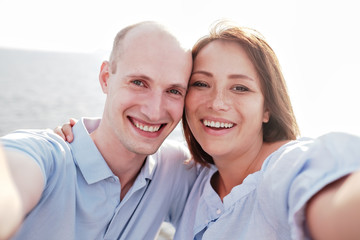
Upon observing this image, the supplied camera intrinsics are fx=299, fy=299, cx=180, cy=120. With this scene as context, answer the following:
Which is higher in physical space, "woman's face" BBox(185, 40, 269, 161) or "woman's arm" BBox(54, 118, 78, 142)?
"woman's face" BBox(185, 40, 269, 161)

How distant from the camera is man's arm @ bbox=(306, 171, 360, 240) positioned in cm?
85

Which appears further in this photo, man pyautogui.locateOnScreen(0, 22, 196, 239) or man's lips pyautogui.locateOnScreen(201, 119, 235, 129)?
man's lips pyautogui.locateOnScreen(201, 119, 235, 129)

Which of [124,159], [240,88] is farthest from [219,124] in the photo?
[124,159]

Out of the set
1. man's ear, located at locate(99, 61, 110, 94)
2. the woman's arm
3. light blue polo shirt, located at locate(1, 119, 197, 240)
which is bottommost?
light blue polo shirt, located at locate(1, 119, 197, 240)

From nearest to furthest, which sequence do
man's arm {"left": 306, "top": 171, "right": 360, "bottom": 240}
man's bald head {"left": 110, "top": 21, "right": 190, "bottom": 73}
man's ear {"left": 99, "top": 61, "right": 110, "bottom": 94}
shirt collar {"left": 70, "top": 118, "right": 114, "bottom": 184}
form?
man's arm {"left": 306, "top": 171, "right": 360, "bottom": 240} → shirt collar {"left": 70, "top": 118, "right": 114, "bottom": 184} → man's bald head {"left": 110, "top": 21, "right": 190, "bottom": 73} → man's ear {"left": 99, "top": 61, "right": 110, "bottom": 94}

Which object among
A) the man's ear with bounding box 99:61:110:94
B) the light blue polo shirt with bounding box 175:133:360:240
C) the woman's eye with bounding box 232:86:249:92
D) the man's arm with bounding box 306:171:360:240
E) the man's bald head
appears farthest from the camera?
the man's ear with bounding box 99:61:110:94

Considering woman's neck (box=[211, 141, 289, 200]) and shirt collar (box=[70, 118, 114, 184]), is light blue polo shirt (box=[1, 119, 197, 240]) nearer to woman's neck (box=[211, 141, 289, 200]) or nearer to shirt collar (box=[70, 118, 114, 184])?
shirt collar (box=[70, 118, 114, 184])

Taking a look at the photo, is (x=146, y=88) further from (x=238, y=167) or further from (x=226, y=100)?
(x=238, y=167)

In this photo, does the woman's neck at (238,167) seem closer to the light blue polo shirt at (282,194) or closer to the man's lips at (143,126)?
the light blue polo shirt at (282,194)

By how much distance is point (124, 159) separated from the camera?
244 cm

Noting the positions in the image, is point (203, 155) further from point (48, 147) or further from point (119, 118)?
point (48, 147)

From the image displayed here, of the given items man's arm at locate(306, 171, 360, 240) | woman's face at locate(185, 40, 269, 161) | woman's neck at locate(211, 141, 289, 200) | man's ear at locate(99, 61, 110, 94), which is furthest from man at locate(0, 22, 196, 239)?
man's arm at locate(306, 171, 360, 240)

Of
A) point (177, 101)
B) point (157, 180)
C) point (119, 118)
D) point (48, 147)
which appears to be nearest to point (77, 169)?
point (48, 147)

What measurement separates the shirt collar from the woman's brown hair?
1088 millimetres
